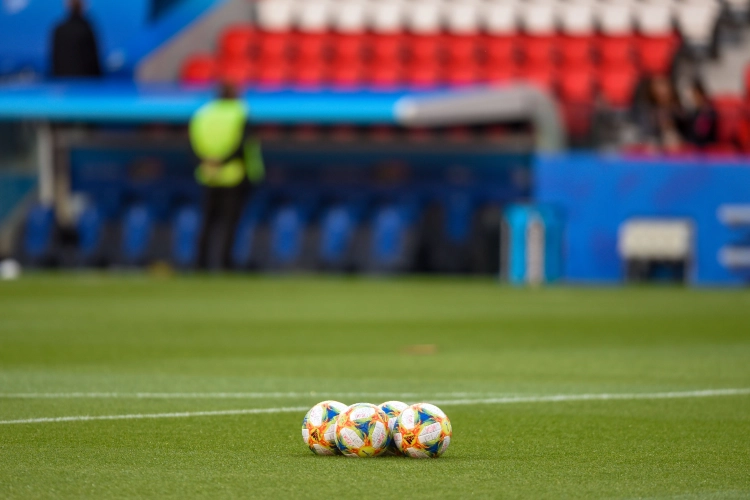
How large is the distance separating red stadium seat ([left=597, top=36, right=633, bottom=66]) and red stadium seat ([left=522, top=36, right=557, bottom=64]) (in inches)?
26.3

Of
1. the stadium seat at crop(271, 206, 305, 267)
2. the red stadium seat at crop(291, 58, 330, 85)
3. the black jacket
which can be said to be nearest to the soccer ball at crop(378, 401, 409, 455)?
the stadium seat at crop(271, 206, 305, 267)

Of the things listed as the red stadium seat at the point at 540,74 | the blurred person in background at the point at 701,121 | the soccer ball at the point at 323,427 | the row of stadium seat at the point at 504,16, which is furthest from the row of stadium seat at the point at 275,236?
the soccer ball at the point at 323,427

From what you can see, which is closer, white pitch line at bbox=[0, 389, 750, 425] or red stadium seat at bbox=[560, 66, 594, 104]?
white pitch line at bbox=[0, 389, 750, 425]

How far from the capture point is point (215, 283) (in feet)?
57.9

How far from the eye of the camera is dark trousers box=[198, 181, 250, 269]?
18.8 meters

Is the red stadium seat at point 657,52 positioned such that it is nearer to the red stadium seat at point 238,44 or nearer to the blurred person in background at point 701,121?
the blurred person in background at point 701,121

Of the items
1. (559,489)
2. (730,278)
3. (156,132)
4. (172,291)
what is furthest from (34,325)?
(156,132)

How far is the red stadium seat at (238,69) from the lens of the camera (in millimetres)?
23344

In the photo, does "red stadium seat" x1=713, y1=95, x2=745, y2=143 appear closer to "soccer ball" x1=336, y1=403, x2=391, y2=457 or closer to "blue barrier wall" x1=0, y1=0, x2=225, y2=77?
"blue barrier wall" x1=0, y1=0, x2=225, y2=77

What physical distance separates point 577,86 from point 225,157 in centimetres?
571

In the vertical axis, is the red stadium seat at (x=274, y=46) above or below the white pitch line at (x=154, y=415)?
above

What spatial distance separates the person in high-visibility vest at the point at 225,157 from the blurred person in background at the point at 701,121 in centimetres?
528

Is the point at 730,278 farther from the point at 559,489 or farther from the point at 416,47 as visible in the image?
the point at 559,489

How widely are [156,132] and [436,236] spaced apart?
15.3 feet
